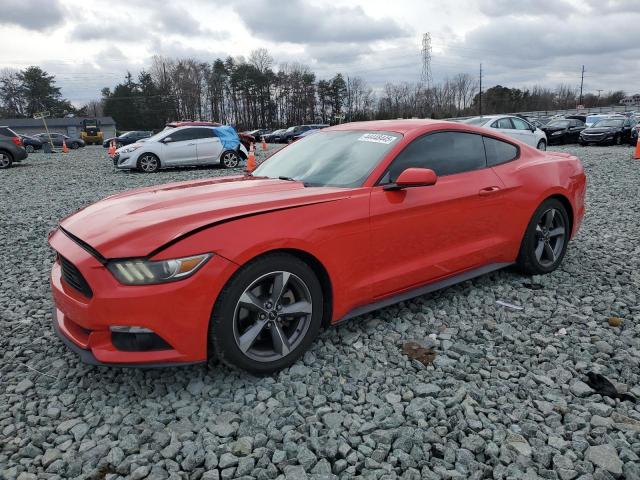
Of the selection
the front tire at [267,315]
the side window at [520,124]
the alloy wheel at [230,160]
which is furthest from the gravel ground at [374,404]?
the side window at [520,124]

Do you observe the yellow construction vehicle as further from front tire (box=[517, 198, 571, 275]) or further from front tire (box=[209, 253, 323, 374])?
front tire (box=[209, 253, 323, 374])

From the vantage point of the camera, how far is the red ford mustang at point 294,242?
8.20 feet

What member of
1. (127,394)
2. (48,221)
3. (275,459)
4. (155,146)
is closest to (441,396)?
(275,459)

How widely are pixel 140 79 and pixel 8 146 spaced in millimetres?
62190

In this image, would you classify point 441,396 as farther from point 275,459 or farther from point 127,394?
point 127,394

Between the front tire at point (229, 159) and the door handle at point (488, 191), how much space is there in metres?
13.0

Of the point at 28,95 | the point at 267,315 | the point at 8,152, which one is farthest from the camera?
the point at 28,95

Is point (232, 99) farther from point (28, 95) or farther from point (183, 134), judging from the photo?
point (183, 134)

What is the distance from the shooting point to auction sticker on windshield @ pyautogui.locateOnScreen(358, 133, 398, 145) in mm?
3537

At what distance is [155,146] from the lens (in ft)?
48.9

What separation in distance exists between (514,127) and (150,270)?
52.0ft

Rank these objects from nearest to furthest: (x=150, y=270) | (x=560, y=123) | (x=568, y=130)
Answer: (x=150, y=270)
(x=568, y=130)
(x=560, y=123)

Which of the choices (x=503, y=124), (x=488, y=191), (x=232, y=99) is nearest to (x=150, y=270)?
(x=488, y=191)

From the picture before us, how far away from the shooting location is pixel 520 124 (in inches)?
637
